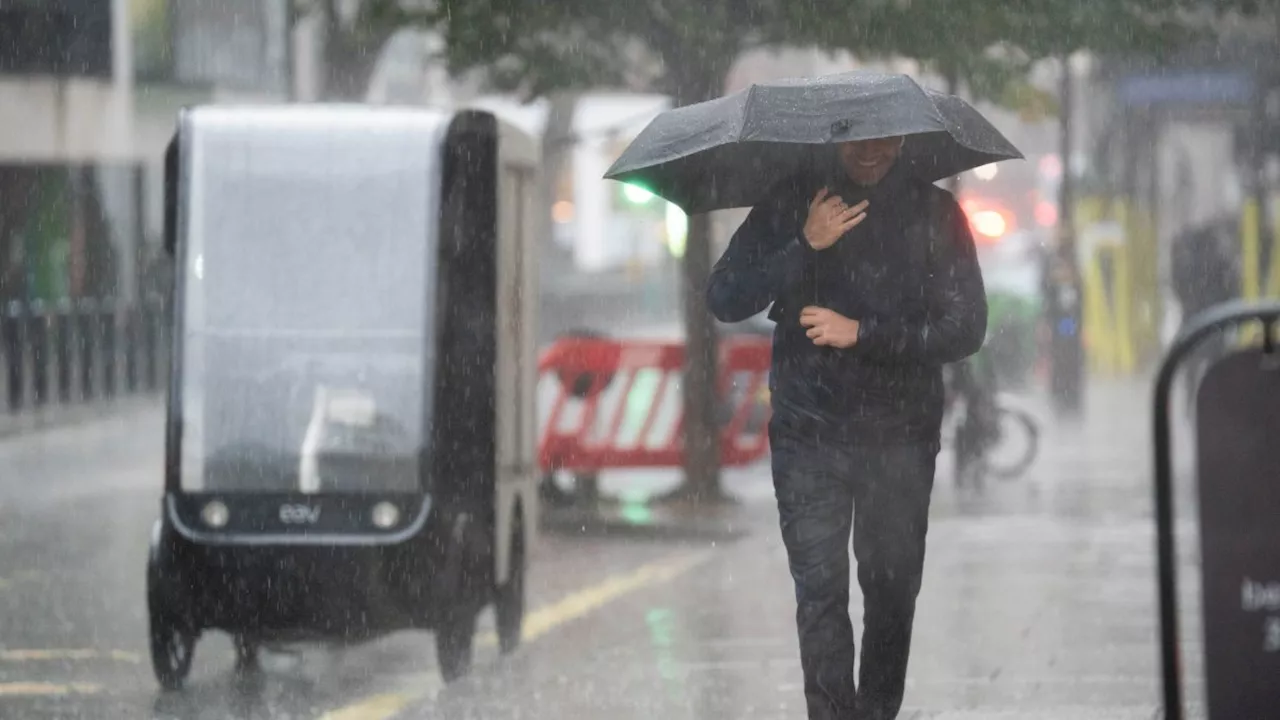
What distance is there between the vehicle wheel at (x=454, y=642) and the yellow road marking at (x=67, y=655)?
54.6 inches

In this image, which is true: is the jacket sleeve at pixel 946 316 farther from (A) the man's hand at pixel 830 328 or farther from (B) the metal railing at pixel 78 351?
(B) the metal railing at pixel 78 351

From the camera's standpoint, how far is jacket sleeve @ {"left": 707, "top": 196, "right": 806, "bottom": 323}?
680 cm

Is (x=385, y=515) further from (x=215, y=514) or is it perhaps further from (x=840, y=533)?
(x=840, y=533)

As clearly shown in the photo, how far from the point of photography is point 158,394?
1200 inches

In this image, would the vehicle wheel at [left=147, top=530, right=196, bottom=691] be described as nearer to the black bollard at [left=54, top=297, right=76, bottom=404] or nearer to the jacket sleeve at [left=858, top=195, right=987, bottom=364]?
the jacket sleeve at [left=858, top=195, right=987, bottom=364]

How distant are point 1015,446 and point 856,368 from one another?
13488mm

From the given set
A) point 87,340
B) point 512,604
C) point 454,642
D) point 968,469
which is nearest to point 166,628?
point 454,642

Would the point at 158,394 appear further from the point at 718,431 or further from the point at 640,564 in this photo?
the point at 640,564

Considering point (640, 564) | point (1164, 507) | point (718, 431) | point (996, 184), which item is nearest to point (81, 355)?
point (718, 431)

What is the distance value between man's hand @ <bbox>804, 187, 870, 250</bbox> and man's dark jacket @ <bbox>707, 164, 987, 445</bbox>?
0.17ft

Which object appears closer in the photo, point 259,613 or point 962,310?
point 962,310

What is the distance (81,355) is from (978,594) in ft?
59.0

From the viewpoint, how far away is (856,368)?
6785 mm

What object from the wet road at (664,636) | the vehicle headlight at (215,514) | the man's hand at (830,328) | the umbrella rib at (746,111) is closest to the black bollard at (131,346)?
the wet road at (664,636)
